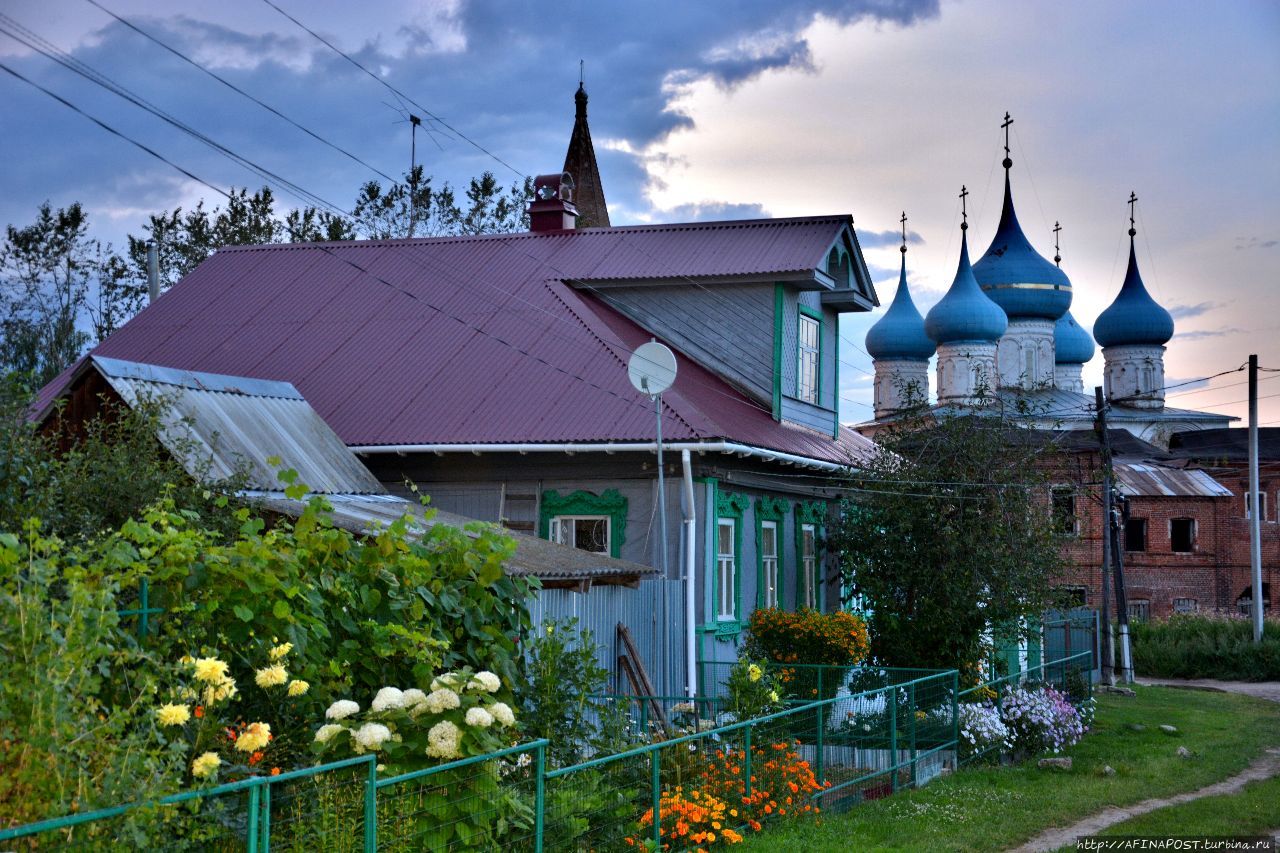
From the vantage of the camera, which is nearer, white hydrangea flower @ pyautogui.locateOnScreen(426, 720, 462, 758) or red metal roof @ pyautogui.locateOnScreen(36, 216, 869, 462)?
white hydrangea flower @ pyautogui.locateOnScreen(426, 720, 462, 758)

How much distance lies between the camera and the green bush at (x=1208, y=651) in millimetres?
34156

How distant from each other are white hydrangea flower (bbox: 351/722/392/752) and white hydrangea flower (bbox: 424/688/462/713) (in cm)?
38

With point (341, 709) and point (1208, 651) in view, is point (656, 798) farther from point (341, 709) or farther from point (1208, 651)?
point (1208, 651)

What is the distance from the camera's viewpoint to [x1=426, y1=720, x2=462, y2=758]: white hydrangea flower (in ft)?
25.0

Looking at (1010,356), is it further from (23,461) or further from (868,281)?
(23,461)

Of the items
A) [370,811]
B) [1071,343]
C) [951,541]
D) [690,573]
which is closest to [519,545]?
[690,573]

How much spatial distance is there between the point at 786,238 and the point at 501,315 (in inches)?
179

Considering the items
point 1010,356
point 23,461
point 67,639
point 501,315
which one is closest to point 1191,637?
point 501,315

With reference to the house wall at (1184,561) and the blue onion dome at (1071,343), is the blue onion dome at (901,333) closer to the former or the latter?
the blue onion dome at (1071,343)

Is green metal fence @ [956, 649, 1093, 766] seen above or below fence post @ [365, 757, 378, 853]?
below

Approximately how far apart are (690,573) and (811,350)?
7387 millimetres

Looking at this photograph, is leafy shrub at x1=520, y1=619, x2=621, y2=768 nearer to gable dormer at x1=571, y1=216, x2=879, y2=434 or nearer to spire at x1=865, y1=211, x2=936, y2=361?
gable dormer at x1=571, y1=216, x2=879, y2=434

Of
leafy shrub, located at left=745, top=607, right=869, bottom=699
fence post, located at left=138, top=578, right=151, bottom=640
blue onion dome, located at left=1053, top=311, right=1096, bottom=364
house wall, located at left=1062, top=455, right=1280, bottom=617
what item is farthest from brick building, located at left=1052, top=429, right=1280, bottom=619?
fence post, located at left=138, top=578, right=151, bottom=640

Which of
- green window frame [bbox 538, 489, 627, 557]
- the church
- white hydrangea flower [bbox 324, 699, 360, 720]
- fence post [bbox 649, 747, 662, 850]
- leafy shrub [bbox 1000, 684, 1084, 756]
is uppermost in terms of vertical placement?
the church
